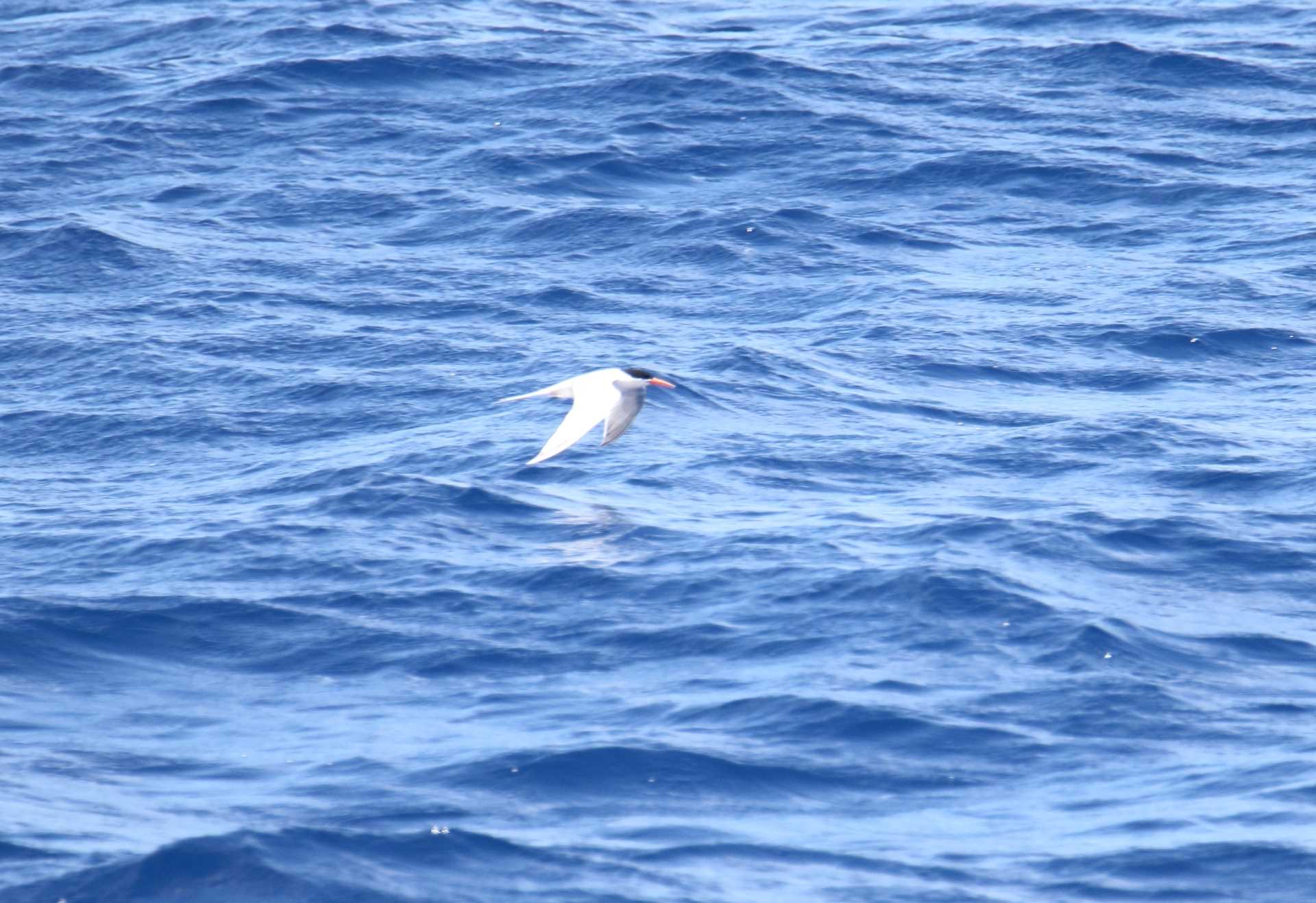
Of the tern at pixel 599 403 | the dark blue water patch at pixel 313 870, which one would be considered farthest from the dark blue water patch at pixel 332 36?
Answer: the dark blue water patch at pixel 313 870

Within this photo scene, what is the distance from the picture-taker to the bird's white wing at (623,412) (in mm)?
19625

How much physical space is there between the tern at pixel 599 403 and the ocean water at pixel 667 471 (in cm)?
102

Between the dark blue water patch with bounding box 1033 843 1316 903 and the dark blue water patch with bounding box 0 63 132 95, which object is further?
the dark blue water patch with bounding box 0 63 132 95

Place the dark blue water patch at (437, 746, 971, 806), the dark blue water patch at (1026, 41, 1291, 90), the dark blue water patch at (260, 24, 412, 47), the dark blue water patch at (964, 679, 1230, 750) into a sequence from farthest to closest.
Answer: the dark blue water patch at (260, 24, 412, 47) → the dark blue water patch at (1026, 41, 1291, 90) → the dark blue water patch at (964, 679, 1230, 750) → the dark blue water patch at (437, 746, 971, 806)

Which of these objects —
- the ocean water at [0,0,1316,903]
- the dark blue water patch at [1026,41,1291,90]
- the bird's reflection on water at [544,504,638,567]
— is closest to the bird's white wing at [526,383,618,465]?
the bird's reflection on water at [544,504,638,567]

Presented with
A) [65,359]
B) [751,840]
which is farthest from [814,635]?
[65,359]

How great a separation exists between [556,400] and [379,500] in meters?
4.79

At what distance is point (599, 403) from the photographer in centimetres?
1988

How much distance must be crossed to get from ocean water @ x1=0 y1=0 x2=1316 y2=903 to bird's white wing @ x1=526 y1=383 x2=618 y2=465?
93 centimetres

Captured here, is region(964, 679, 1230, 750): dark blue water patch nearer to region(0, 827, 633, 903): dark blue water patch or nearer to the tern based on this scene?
region(0, 827, 633, 903): dark blue water patch

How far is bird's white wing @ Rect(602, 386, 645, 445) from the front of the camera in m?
19.6

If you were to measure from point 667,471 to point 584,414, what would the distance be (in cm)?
188

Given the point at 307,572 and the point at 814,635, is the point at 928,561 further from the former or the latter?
the point at 307,572

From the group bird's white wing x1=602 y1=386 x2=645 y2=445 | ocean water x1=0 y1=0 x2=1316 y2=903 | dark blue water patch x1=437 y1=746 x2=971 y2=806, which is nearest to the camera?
ocean water x1=0 y1=0 x2=1316 y2=903
